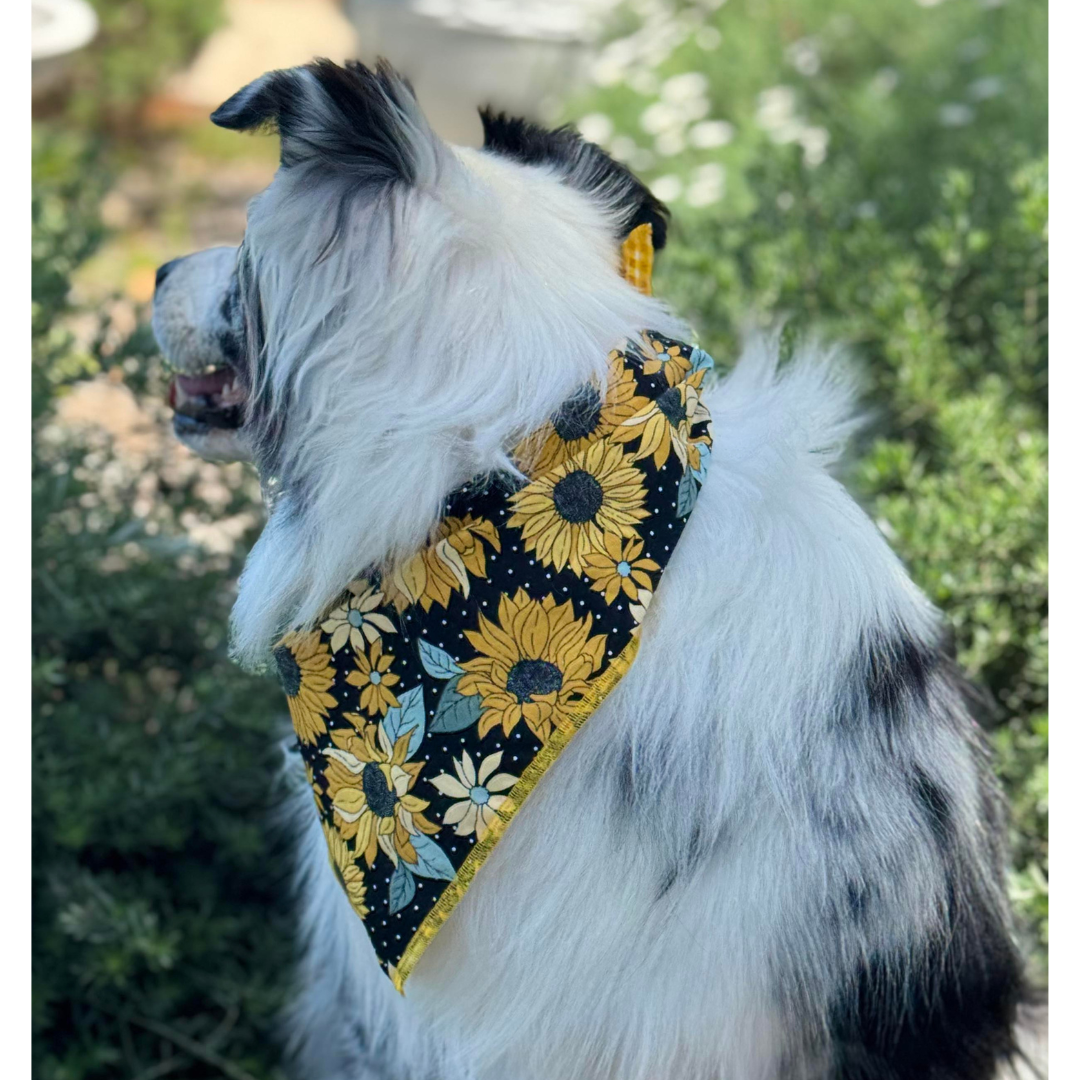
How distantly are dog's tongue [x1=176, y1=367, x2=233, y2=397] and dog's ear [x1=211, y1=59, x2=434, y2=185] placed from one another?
1.31 ft

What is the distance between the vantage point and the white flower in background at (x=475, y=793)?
1.49 metres

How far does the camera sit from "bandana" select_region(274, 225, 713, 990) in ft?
4.86

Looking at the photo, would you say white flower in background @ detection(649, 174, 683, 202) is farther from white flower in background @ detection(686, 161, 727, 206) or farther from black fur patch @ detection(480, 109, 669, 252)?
black fur patch @ detection(480, 109, 669, 252)

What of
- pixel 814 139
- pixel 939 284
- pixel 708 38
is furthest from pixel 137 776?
pixel 708 38

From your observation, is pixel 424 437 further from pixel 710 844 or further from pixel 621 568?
pixel 710 844

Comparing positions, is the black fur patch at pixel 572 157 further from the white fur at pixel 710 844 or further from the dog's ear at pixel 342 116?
the white fur at pixel 710 844

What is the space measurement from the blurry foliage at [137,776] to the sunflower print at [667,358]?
1300 mm

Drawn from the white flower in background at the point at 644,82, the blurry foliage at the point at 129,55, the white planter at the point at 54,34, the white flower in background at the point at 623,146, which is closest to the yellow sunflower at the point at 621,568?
the white planter at the point at 54,34

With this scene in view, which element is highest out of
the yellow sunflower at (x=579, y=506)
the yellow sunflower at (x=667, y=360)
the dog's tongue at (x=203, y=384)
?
the yellow sunflower at (x=667, y=360)

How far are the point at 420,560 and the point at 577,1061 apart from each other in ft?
2.19

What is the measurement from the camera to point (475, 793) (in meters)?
1.50

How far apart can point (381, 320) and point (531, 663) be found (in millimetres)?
453

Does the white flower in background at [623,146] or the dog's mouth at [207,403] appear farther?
the white flower in background at [623,146]

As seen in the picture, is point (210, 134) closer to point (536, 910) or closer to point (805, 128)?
point (805, 128)
